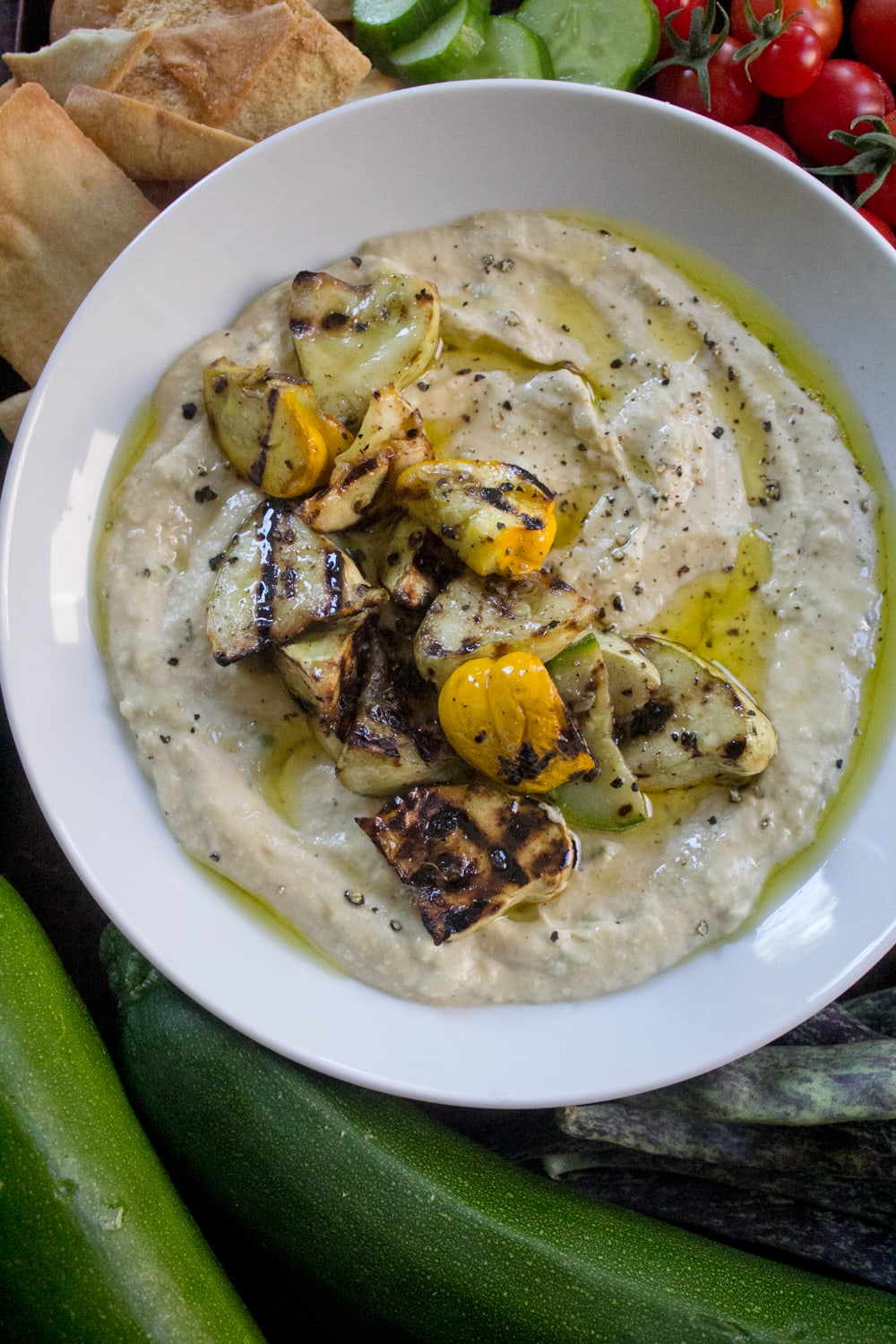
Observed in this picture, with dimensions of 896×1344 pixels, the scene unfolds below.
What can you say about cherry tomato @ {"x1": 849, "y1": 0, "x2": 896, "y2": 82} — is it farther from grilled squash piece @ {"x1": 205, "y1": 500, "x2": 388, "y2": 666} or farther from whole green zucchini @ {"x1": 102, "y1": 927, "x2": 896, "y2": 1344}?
whole green zucchini @ {"x1": 102, "y1": 927, "x2": 896, "y2": 1344}

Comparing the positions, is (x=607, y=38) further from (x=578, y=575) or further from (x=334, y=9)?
(x=578, y=575)

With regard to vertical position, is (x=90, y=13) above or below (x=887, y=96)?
above

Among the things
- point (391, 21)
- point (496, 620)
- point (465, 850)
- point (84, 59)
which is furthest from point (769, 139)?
point (465, 850)

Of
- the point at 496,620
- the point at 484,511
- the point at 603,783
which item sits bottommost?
the point at 603,783

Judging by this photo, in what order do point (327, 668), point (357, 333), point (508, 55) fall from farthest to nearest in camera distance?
point (508, 55)
point (357, 333)
point (327, 668)

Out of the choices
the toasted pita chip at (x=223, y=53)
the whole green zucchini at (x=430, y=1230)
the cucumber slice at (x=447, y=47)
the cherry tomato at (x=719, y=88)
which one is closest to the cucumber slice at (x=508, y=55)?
the cucumber slice at (x=447, y=47)

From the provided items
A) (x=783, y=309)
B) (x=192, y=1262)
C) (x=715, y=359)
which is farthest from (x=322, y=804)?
(x=783, y=309)
